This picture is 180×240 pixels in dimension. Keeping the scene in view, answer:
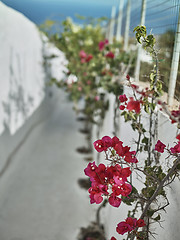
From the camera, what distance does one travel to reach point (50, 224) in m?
2.16

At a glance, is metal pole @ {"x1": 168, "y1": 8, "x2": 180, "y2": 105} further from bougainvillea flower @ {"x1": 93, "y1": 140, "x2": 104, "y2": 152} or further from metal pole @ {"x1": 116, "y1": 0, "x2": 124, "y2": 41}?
metal pole @ {"x1": 116, "y1": 0, "x2": 124, "y2": 41}

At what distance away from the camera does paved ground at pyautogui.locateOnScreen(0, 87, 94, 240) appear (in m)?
2.10

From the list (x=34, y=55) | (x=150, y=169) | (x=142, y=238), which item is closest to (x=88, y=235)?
(x=142, y=238)

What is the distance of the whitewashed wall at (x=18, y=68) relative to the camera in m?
2.62

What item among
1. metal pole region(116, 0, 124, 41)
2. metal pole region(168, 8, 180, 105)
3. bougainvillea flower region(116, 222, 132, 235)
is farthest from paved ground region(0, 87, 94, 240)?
metal pole region(116, 0, 124, 41)

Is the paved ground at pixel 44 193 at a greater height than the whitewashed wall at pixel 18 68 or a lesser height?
lesser

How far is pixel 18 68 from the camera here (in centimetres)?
308

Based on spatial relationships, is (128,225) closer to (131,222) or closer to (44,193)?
(131,222)

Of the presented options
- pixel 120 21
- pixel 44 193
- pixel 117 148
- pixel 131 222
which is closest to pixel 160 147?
pixel 117 148

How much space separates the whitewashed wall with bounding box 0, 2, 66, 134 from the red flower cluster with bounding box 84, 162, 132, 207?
1922 millimetres

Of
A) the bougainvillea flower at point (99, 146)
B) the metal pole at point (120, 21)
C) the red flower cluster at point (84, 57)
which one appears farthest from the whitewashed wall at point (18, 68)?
the bougainvillea flower at point (99, 146)

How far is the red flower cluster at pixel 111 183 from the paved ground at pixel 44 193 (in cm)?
142

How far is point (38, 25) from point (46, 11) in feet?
10.1

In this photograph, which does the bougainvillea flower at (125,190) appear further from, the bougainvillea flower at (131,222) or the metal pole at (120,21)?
the metal pole at (120,21)
